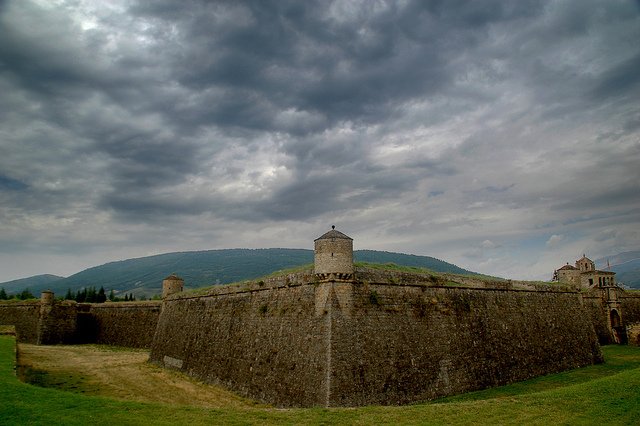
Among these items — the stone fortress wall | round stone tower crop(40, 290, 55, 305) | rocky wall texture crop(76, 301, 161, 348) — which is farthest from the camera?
round stone tower crop(40, 290, 55, 305)

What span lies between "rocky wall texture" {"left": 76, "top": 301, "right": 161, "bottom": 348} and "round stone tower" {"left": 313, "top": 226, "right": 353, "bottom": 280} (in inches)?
1194

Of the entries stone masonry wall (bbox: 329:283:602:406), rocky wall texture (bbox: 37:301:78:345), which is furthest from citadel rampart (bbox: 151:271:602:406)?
rocky wall texture (bbox: 37:301:78:345)

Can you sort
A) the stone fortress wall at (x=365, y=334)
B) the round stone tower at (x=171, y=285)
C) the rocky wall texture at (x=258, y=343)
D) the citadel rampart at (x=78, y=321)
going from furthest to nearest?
the citadel rampart at (x=78, y=321) < the round stone tower at (x=171, y=285) < the rocky wall texture at (x=258, y=343) < the stone fortress wall at (x=365, y=334)

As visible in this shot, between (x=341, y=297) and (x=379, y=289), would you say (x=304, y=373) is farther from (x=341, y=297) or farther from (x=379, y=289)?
(x=379, y=289)

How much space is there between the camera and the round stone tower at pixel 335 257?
21.1 meters

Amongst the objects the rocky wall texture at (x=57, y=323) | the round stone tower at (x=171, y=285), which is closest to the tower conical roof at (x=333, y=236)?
the round stone tower at (x=171, y=285)

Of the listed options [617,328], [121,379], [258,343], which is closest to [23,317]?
[121,379]

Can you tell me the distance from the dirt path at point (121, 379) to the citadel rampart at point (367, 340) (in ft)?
4.20

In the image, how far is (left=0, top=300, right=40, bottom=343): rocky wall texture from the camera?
50.0 meters

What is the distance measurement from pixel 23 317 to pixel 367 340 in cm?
4948

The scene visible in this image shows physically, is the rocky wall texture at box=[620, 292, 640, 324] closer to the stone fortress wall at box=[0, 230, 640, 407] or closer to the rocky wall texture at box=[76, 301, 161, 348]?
the stone fortress wall at box=[0, 230, 640, 407]

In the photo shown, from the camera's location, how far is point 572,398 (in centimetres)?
1526

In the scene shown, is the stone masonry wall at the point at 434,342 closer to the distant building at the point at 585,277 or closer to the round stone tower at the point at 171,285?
the distant building at the point at 585,277

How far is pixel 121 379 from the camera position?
28.3m
